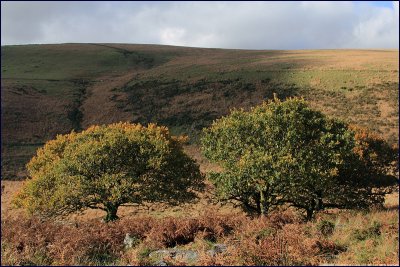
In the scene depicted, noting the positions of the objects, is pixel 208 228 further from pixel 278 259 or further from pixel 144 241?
pixel 278 259

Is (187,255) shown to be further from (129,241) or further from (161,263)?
(129,241)

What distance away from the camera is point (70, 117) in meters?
84.1

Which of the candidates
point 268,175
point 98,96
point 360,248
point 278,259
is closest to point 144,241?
point 278,259

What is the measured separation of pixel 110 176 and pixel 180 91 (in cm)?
6439

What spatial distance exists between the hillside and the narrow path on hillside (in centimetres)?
20

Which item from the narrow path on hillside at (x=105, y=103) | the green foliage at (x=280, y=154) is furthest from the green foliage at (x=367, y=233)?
the narrow path on hillside at (x=105, y=103)

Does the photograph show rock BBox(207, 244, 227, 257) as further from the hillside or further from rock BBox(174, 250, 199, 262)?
the hillside

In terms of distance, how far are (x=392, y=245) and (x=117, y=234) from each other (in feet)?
33.4

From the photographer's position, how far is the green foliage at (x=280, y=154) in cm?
2586

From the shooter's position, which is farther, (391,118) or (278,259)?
(391,118)

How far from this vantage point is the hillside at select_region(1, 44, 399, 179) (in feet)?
243

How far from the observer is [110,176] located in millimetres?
30125

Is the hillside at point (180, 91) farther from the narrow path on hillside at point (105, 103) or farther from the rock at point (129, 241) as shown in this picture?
the rock at point (129, 241)

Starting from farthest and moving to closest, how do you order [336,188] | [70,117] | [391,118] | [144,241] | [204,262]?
[70,117] → [391,118] → [336,188] → [144,241] → [204,262]
